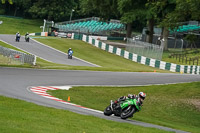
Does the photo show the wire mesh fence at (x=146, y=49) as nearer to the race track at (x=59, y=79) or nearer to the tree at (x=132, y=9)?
the tree at (x=132, y=9)

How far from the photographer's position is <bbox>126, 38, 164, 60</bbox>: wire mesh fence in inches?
2162

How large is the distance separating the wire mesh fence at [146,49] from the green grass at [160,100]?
78.2 feet

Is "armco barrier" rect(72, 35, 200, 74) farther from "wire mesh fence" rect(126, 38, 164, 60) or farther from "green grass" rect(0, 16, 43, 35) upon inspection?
"green grass" rect(0, 16, 43, 35)

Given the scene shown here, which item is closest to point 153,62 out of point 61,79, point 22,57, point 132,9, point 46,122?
point 132,9

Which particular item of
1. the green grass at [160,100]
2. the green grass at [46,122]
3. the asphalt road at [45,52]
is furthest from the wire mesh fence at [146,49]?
the green grass at [46,122]

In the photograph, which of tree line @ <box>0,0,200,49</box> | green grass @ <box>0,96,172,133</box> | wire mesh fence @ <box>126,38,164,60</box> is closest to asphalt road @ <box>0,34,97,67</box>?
wire mesh fence @ <box>126,38,164,60</box>

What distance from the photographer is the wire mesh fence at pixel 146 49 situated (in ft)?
180

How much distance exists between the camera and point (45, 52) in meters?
56.8

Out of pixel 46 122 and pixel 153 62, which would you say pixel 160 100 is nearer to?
Answer: pixel 46 122

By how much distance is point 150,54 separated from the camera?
5612 centimetres

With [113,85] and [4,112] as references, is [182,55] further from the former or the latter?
[4,112]

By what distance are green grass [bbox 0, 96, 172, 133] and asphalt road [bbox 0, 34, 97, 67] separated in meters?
32.7

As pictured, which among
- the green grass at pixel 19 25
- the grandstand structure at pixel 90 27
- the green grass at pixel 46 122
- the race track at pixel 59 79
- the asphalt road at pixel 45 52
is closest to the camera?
the green grass at pixel 46 122

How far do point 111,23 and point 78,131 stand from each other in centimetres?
8096
